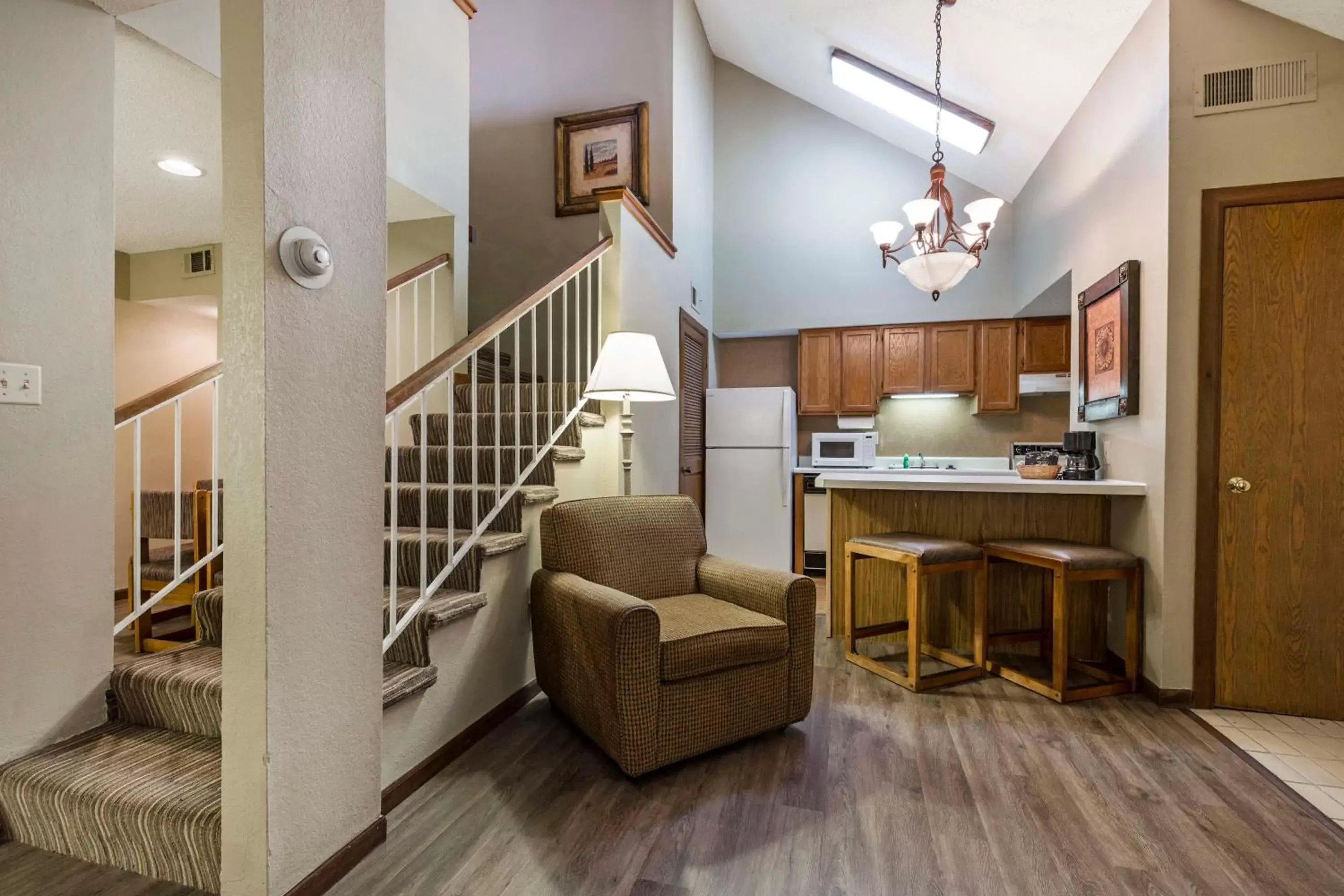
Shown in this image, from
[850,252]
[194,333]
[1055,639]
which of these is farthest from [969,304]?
[194,333]

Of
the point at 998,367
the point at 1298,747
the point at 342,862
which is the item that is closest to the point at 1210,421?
the point at 1298,747

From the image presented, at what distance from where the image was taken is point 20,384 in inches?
64.7

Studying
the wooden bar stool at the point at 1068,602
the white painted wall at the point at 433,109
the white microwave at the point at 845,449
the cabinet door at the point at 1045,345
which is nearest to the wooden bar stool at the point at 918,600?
the wooden bar stool at the point at 1068,602

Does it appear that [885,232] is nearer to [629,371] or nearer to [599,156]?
[629,371]

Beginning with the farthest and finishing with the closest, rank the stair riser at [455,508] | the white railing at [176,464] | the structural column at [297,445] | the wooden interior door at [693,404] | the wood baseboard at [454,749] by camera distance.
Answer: the wooden interior door at [693,404] → the stair riser at [455,508] → the white railing at [176,464] → the wood baseboard at [454,749] → the structural column at [297,445]

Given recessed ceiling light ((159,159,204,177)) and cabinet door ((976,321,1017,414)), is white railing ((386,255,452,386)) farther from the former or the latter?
cabinet door ((976,321,1017,414))

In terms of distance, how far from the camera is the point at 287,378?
51.7 inches

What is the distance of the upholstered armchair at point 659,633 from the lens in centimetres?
185

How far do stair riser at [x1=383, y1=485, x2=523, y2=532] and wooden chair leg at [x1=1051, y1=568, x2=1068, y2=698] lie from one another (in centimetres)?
217

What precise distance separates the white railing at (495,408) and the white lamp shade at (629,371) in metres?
0.22

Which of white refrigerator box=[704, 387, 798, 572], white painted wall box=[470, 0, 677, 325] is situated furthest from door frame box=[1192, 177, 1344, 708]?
white painted wall box=[470, 0, 677, 325]

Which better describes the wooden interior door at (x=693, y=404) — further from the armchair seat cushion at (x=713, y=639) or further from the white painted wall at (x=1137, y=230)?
the white painted wall at (x=1137, y=230)

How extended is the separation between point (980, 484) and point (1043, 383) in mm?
2386

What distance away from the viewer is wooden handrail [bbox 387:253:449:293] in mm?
3154
